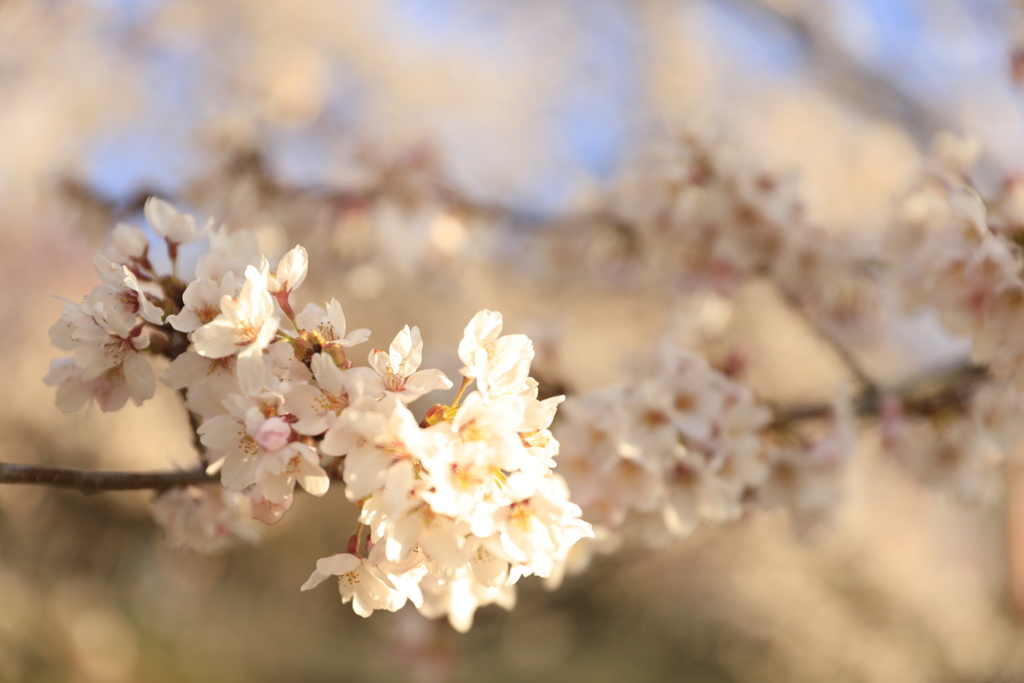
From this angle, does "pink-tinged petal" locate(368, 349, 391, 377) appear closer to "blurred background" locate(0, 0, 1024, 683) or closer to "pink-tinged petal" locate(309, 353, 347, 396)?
"pink-tinged petal" locate(309, 353, 347, 396)

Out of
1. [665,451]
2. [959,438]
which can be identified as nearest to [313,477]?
[665,451]

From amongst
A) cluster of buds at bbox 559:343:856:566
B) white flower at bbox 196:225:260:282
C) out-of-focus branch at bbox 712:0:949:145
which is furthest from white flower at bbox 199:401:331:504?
out-of-focus branch at bbox 712:0:949:145

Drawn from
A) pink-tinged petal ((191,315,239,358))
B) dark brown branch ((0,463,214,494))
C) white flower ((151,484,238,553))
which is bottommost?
white flower ((151,484,238,553))

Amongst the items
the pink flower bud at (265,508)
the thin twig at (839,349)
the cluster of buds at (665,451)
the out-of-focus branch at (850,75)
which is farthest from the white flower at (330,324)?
the out-of-focus branch at (850,75)

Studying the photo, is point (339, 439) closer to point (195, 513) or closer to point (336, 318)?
point (336, 318)

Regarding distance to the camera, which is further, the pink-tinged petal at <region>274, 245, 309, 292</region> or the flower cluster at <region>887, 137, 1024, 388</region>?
the flower cluster at <region>887, 137, 1024, 388</region>

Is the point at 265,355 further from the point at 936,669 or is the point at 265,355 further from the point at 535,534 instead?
the point at 936,669
